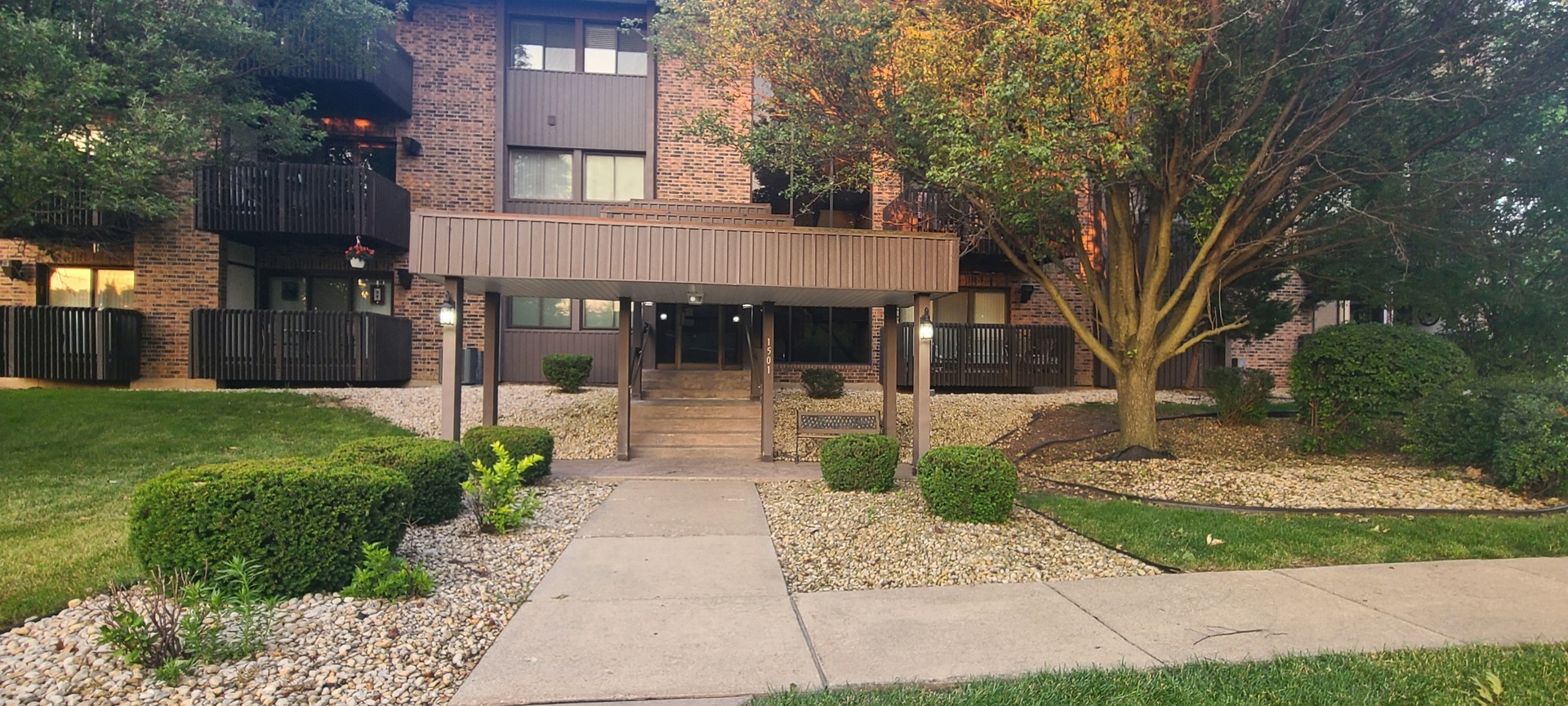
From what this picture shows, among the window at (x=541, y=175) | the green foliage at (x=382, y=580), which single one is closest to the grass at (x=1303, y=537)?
the green foliage at (x=382, y=580)

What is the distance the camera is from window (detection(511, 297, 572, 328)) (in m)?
16.1

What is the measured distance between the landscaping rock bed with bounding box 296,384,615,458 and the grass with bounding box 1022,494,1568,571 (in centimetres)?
678

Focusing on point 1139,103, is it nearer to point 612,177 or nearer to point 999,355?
point 999,355

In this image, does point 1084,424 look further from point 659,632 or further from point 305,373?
point 305,373

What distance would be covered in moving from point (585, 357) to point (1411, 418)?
1274 cm

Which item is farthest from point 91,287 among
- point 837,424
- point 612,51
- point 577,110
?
point 837,424

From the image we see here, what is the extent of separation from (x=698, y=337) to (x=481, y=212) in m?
4.96

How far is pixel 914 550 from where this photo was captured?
18.8ft

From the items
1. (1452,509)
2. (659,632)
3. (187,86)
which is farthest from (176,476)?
(1452,509)

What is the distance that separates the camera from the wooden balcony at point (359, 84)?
13.9 m

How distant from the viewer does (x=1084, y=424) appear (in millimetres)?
12305

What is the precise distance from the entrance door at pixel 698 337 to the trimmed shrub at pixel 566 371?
1.99 metres

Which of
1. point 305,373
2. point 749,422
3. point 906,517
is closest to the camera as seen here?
point 906,517

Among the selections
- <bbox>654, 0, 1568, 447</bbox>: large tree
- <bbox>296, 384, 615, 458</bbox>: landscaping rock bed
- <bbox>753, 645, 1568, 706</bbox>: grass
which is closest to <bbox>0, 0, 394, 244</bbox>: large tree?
<bbox>296, 384, 615, 458</bbox>: landscaping rock bed
